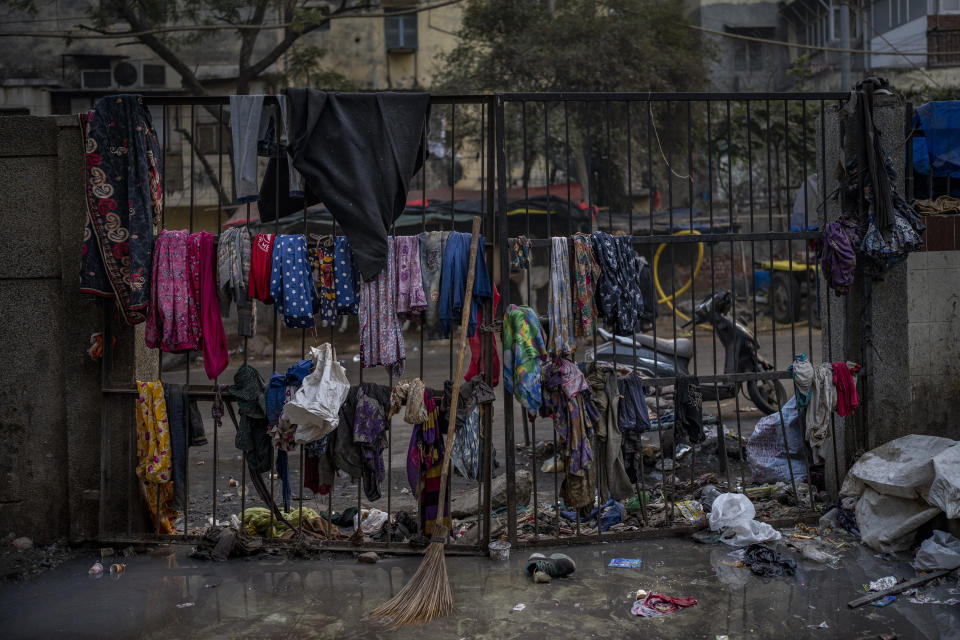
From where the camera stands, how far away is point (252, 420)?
18.0ft

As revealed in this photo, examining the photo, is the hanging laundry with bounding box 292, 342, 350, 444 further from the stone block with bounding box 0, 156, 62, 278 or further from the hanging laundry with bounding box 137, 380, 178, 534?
the stone block with bounding box 0, 156, 62, 278

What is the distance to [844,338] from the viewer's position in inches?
243

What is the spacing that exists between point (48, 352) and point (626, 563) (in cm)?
391

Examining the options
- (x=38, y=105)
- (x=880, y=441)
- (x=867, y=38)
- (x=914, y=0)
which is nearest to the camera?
A: (x=880, y=441)

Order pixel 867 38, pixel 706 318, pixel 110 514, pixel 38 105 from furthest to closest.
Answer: pixel 867 38
pixel 38 105
pixel 706 318
pixel 110 514

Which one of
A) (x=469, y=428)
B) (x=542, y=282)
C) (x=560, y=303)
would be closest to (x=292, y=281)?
(x=469, y=428)

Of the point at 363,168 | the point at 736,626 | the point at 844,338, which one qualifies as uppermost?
the point at 363,168

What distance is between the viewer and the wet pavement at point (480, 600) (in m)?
4.46

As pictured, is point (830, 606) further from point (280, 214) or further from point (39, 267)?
point (39, 267)

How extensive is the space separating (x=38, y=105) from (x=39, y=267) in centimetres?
2054

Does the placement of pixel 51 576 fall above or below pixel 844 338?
below

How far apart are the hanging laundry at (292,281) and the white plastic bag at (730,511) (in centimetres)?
293

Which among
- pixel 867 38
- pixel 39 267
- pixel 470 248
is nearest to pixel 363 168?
pixel 470 248

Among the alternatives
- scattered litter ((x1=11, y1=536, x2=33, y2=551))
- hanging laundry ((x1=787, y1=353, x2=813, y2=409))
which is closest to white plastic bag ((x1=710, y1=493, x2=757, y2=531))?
hanging laundry ((x1=787, y1=353, x2=813, y2=409))
